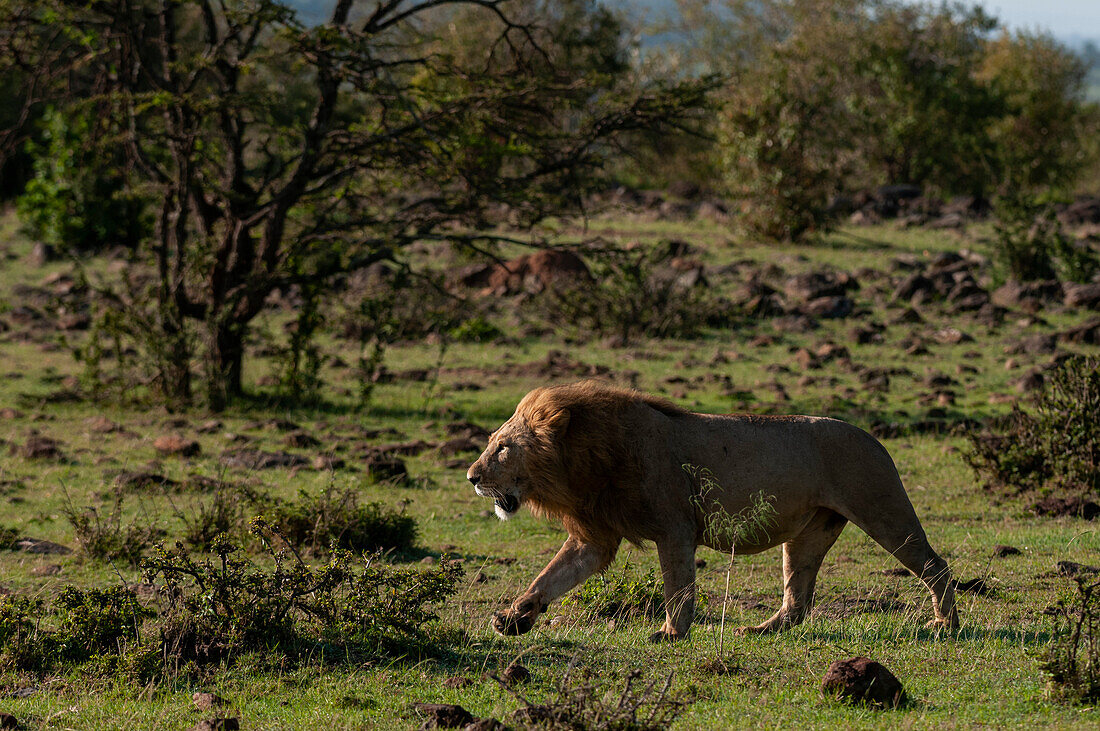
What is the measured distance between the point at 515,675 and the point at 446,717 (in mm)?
675

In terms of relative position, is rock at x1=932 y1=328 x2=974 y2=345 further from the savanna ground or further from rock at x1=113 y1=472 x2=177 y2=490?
rock at x1=113 y1=472 x2=177 y2=490

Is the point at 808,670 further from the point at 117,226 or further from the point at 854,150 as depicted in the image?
the point at 854,150

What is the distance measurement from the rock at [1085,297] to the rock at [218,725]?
1893 centimetres

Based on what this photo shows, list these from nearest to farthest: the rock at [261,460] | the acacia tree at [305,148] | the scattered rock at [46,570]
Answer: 1. the scattered rock at [46,570]
2. the rock at [261,460]
3. the acacia tree at [305,148]

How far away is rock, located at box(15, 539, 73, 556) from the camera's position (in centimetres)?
886

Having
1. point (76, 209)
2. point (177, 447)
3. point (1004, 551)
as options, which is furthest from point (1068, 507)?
point (76, 209)

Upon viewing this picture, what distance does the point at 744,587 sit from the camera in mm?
7957

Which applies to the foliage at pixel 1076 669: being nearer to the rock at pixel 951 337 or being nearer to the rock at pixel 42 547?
the rock at pixel 42 547

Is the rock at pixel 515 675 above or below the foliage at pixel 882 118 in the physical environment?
below

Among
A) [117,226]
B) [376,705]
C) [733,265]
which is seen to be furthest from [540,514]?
[117,226]

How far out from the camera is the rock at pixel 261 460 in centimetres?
1201

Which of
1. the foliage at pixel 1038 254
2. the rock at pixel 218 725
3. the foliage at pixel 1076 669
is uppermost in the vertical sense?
the foliage at pixel 1038 254

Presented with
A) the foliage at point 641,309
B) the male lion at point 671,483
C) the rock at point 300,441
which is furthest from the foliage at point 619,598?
the foliage at point 641,309

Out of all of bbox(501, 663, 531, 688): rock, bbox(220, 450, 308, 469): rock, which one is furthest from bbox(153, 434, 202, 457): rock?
bbox(501, 663, 531, 688): rock
